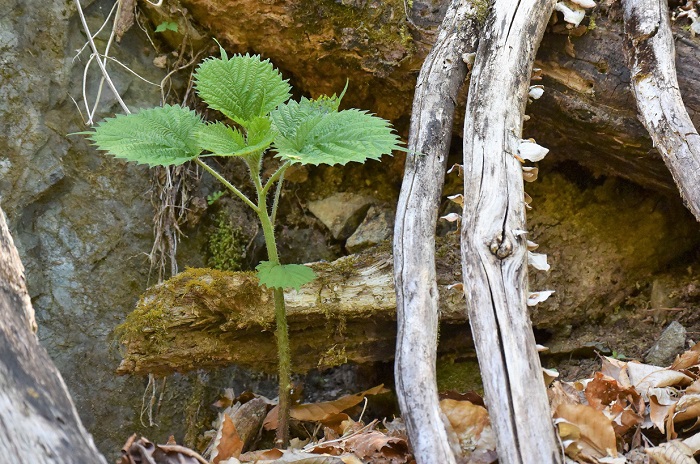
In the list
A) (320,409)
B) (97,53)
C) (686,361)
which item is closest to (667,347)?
(686,361)

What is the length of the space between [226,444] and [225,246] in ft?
4.79

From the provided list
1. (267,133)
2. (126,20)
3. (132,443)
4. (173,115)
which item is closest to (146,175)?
(126,20)

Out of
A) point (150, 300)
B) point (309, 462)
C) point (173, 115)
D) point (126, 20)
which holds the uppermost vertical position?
point (126, 20)

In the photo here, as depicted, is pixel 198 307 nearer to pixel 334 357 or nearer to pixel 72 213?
pixel 334 357

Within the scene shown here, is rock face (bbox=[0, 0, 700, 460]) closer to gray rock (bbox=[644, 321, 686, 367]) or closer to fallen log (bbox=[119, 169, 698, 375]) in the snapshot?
fallen log (bbox=[119, 169, 698, 375])

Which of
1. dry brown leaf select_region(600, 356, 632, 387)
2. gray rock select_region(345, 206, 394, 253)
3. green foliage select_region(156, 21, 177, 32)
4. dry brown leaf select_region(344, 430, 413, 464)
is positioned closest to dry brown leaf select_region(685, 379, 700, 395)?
dry brown leaf select_region(600, 356, 632, 387)

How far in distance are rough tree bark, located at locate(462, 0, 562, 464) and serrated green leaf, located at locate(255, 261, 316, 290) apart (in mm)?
533

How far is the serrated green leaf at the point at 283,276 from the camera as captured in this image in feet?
6.35

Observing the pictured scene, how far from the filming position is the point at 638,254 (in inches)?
120

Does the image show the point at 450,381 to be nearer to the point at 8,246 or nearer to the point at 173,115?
the point at 173,115

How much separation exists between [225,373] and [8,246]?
1893 mm

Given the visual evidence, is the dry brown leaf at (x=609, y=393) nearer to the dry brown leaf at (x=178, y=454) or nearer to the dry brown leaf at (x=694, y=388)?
the dry brown leaf at (x=694, y=388)

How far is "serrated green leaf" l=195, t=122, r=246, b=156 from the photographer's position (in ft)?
6.08

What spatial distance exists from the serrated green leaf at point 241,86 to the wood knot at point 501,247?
0.83 meters
